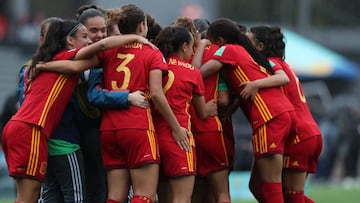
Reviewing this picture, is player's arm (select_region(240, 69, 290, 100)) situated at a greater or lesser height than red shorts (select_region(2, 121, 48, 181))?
greater

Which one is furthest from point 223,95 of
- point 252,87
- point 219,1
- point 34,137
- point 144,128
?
point 219,1

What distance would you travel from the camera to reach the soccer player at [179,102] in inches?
356

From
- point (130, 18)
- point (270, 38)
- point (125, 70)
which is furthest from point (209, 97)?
point (130, 18)

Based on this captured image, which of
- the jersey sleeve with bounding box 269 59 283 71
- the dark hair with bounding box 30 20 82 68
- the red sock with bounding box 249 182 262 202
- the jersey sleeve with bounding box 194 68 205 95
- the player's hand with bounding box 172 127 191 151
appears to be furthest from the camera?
the red sock with bounding box 249 182 262 202

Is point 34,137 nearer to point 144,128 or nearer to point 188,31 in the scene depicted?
point 144,128

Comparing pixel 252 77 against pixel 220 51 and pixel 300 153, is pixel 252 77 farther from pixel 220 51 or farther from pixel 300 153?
pixel 300 153

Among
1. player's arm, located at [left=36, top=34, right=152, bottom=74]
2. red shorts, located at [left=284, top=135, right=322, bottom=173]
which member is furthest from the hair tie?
red shorts, located at [left=284, top=135, right=322, bottom=173]

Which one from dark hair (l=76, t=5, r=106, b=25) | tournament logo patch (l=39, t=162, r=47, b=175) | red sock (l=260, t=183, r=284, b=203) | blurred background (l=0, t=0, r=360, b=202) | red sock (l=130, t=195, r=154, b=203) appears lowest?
blurred background (l=0, t=0, r=360, b=202)

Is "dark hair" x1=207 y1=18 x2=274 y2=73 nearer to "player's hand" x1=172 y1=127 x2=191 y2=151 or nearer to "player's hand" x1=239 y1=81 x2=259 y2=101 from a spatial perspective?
"player's hand" x1=239 y1=81 x2=259 y2=101

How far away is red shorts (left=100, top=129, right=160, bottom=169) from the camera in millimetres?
8805

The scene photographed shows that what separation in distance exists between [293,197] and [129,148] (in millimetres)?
1922

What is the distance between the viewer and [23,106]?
9.05 metres

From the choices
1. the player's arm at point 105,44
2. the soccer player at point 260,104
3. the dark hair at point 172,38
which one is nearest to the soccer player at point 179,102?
the dark hair at point 172,38

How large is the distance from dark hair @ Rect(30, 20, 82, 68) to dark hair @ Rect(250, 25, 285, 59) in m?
1.80
